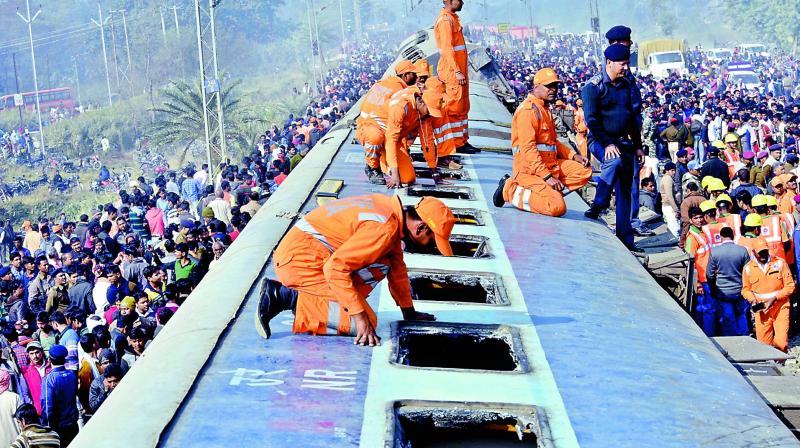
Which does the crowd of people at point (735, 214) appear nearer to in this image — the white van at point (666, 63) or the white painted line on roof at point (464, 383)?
the white painted line on roof at point (464, 383)

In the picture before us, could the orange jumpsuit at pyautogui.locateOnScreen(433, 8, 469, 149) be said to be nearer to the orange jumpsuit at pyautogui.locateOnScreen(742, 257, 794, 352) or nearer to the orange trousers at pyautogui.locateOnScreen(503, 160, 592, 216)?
the orange trousers at pyautogui.locateOnScreen(503, 160, 592, 216)

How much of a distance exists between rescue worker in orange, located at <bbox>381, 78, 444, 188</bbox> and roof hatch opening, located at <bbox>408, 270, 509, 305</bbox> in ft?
9.87

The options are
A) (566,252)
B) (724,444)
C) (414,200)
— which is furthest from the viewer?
(414,200)

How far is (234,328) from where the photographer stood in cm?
638

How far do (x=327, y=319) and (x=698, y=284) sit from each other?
21.7ft

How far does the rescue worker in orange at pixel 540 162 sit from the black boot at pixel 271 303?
4.23 meters

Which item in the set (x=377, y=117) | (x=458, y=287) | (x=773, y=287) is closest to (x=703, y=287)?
(x=773, y=287)

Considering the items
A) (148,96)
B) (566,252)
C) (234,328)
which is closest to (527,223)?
(566,252)

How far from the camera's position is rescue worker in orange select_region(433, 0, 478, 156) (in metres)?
13.4

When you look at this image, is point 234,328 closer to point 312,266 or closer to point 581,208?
point 312,266

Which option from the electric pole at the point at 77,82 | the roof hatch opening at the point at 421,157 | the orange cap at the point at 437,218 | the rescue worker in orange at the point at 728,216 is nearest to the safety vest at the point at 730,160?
the rescue worker in orange at the point at 728,216

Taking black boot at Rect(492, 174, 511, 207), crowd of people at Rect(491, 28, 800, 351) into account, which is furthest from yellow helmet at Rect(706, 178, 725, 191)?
black boot at Rect(492, 174, 511, 207)

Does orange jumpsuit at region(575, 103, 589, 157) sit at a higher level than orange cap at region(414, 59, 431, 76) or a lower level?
lower

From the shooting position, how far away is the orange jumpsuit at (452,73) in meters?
13.4
